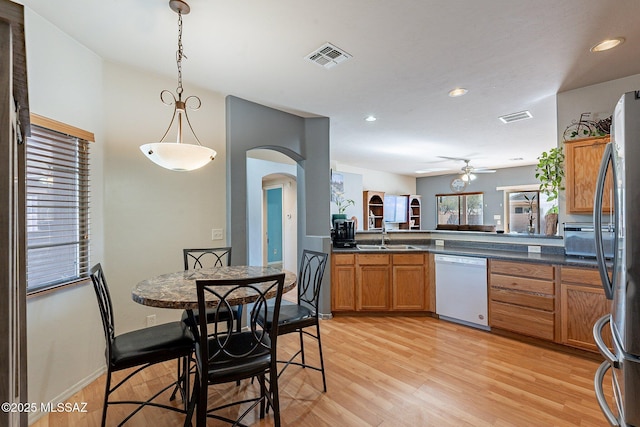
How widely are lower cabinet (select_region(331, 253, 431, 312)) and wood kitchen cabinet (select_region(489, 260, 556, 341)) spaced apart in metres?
0.77

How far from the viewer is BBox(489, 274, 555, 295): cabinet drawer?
2834 millimetres

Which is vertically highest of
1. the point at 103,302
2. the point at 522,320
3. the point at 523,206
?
the point at 523,206

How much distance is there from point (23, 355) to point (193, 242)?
164 cm

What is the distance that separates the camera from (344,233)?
4.06 metres

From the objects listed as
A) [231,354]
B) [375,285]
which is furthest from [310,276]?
[231,354]

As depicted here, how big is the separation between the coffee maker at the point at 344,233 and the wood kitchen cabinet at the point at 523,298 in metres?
1.68

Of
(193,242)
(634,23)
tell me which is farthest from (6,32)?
(634,23)

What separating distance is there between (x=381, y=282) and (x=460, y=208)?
639 cm

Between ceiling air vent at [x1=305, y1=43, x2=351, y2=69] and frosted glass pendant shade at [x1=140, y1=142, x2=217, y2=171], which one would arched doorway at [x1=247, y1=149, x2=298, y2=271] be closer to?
frosted glass pendant shade at [x1=140, y1=142, x2=217, y2=171]

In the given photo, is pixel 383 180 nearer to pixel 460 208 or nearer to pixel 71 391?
pixel 460 208


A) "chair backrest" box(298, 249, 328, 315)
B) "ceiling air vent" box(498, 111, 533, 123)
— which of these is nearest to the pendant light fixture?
"chair backrest" box(298, 249, 328, 315)

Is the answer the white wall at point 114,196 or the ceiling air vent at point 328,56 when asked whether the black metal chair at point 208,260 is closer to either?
the white wall at point 114,196

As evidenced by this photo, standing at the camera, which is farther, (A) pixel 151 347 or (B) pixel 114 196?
(B) pixel 114 196

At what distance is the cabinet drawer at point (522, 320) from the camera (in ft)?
9.27
